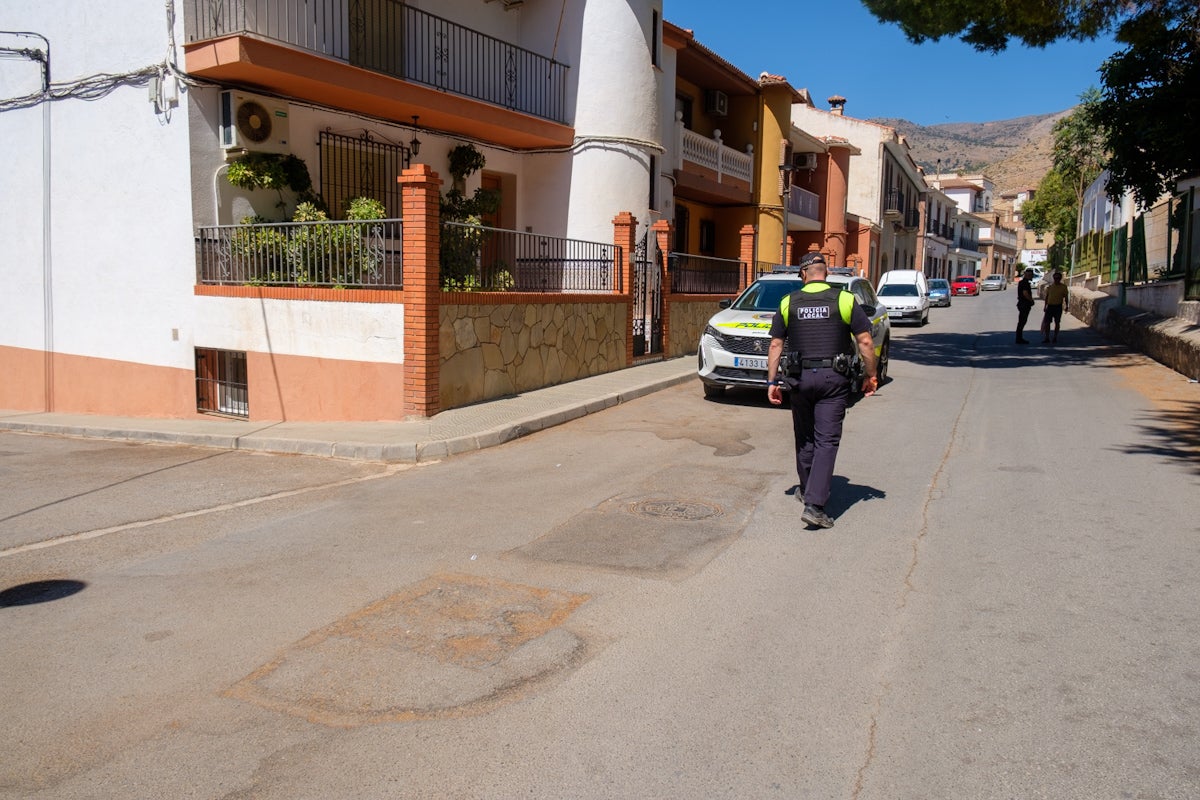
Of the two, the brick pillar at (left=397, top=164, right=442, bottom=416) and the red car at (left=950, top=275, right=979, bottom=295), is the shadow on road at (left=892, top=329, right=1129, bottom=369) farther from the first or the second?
the red car at (left=950, top=275, right=979, bottom=295)

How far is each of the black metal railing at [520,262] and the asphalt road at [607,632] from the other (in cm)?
371

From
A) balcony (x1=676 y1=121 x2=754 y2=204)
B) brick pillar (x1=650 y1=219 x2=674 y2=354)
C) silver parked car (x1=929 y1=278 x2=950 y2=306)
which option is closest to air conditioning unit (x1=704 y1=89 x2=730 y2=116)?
balcony (x1=676 y1=121 x2=754 y2=204)

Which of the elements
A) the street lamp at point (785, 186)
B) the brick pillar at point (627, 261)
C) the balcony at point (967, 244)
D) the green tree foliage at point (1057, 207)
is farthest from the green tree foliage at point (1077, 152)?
the brick pillar at point (627, 261)

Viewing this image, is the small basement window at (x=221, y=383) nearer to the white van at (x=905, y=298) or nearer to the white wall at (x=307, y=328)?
the white wall at (x=307, y=328)

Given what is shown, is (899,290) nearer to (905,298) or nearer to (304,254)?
(905,298)

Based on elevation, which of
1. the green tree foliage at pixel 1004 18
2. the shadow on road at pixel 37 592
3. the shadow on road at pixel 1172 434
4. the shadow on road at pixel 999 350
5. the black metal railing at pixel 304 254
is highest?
the green tree foliage at pixel 1004 18

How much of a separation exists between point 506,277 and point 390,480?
4991 millimetres

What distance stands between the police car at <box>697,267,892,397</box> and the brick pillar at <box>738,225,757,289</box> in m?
7.32

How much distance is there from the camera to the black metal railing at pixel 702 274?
18.0 metres

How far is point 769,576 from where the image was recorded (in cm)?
538

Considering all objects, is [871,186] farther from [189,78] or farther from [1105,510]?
[1105,510]

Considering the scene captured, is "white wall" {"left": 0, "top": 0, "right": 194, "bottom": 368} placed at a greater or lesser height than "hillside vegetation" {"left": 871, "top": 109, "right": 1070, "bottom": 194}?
lesser

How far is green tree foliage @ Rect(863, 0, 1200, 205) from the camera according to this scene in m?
15.9

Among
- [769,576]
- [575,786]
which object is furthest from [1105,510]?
[575,786]
